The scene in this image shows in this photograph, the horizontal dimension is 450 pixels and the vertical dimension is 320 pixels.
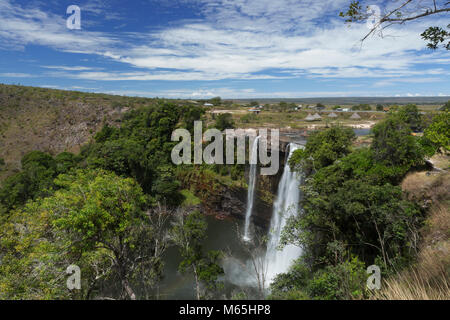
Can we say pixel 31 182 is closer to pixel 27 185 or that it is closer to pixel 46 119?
pixel 27 185

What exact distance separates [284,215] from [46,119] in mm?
58365

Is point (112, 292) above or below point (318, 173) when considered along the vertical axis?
below

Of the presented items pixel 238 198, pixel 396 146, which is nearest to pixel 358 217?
pixel 396 146

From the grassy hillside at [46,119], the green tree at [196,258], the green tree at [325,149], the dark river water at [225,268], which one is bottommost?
the dark river water at [225,268]

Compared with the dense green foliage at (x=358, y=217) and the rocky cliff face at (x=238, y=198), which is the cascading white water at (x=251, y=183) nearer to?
the rocky cliff face at (x=238, y=198)

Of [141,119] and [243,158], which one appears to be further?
[141,119]

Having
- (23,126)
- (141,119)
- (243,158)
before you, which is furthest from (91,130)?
(243,158)

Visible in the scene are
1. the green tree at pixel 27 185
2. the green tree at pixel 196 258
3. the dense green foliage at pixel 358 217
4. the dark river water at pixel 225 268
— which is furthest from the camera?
the green tree at pixel 27 185

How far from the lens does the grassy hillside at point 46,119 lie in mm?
47094

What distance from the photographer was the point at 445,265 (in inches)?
211

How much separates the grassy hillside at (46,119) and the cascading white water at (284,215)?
42.4 metres

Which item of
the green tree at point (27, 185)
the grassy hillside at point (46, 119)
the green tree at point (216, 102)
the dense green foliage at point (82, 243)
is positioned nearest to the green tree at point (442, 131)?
the dense green foliage at point (82, 243)
